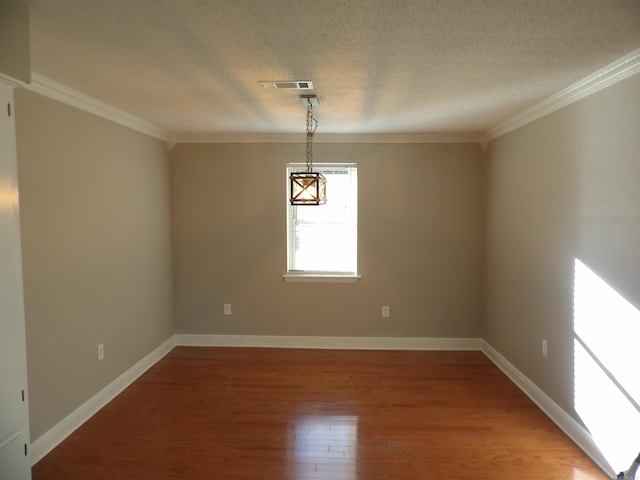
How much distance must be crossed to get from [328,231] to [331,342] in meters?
1.26

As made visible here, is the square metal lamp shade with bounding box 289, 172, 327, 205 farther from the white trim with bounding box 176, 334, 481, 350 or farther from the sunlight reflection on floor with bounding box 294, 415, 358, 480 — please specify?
the white trim with bounding box 176, 334, 481, 350

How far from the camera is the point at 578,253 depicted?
2.60 metres

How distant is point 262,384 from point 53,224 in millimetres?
2088

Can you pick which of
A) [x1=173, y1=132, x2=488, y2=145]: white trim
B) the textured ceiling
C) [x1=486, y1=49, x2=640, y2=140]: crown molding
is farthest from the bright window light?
[x1=173, y1=132, x2=488, y2=145]: white trim

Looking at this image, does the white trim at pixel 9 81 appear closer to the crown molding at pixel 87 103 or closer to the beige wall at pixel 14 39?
the beige wall at pixel 14 39

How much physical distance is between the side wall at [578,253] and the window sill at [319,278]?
5.16ft

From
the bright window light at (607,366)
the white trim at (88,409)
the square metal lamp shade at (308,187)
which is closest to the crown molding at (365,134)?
the bright window light at (607,366)

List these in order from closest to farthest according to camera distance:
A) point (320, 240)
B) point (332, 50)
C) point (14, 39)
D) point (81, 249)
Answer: point (14, 39), point (332, 50), point (81, 249), point (320, 240)

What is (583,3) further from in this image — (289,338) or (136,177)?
(289,338)

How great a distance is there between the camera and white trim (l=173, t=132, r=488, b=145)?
4.20 meters

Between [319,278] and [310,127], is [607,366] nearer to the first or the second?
[319,278]

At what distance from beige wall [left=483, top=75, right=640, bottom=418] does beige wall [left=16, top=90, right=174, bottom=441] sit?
3475 mm

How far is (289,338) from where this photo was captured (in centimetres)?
445

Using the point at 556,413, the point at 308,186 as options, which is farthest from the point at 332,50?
the point at 556,413
